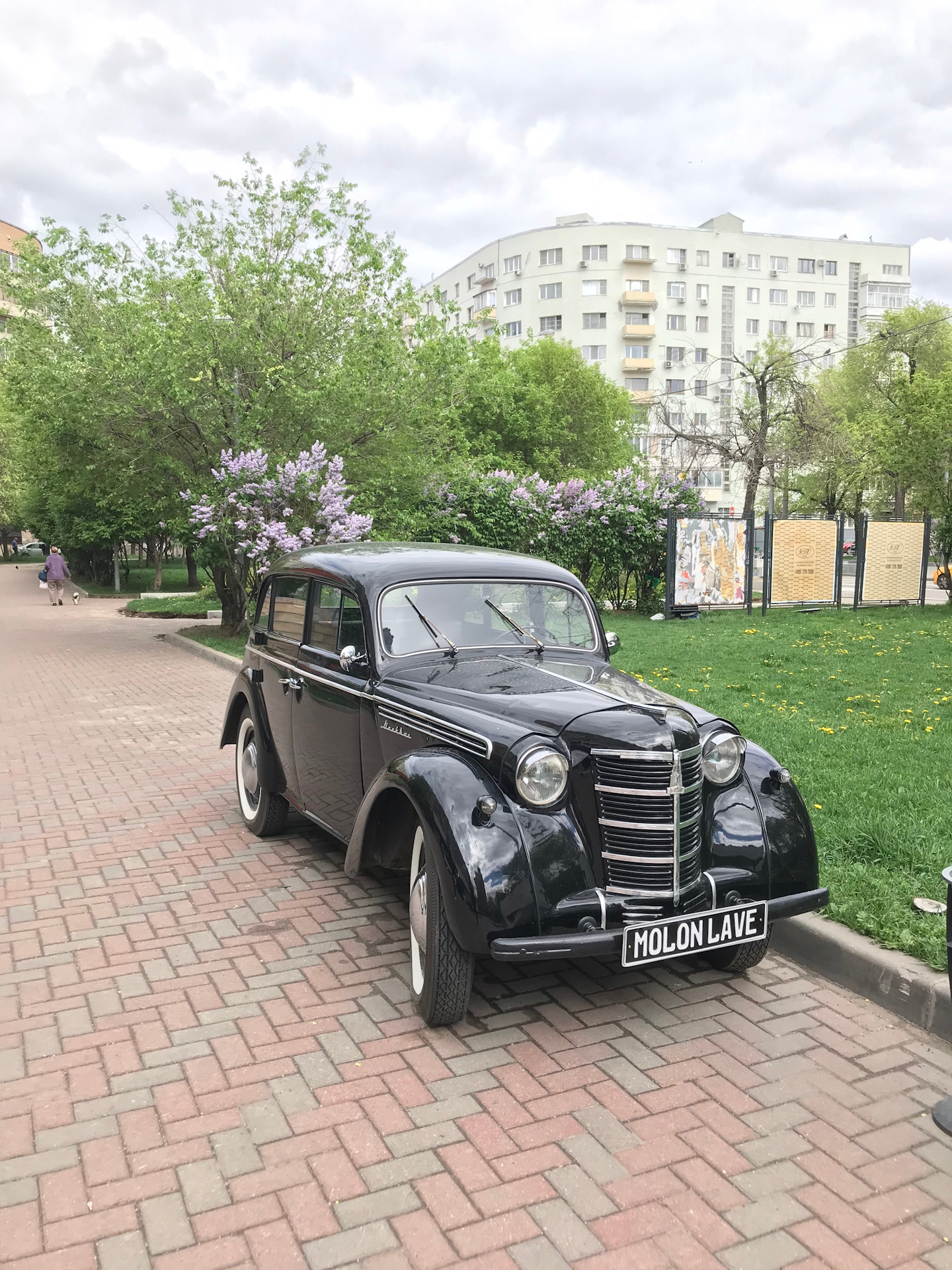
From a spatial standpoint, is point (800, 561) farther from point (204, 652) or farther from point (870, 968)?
point (870, 968)

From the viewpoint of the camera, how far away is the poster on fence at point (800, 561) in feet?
61.6

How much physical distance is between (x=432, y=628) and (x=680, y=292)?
246 feet

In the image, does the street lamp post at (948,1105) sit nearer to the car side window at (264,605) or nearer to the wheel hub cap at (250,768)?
the wheel hub cap at (250,768)

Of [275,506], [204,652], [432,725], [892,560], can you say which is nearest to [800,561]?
→ [892,560]

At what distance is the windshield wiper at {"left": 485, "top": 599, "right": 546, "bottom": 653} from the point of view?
189 inches

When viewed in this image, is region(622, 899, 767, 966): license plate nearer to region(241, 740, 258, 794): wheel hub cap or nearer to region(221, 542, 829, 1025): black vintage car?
region(221, 542, 829, 1025): black vintage car

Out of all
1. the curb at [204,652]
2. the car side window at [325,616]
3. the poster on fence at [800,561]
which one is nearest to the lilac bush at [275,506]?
the curb at [204,652]

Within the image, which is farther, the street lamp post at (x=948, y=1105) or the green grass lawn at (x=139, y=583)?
the green grass lawn at (x=139, y=583)

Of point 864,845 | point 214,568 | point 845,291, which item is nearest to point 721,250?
point 845,291

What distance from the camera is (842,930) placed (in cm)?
407

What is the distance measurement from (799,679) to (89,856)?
7.35 m

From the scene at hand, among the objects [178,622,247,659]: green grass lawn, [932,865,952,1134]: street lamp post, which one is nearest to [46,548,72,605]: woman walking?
[178,622,247,659]: green grass lawn

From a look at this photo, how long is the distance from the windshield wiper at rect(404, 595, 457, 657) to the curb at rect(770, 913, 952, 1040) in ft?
6.43

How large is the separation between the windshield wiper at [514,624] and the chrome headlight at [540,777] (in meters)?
1.36
